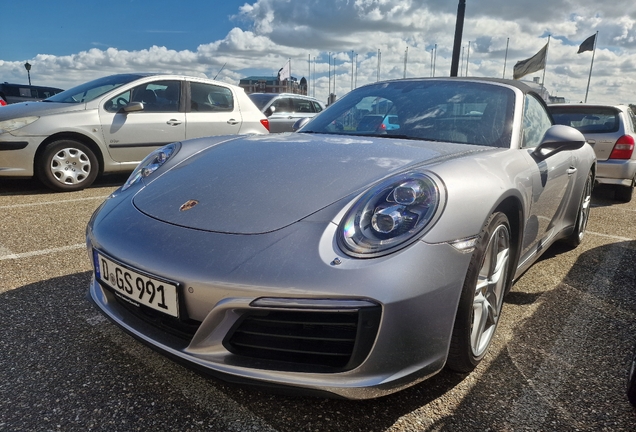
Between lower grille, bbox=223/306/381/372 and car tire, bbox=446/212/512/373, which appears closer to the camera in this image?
lower grille, bbox=223/306/381/372

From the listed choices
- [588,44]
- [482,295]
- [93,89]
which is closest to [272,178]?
[482,295]

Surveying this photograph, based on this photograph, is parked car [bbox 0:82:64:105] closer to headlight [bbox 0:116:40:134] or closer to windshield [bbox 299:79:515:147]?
headlight [bbox 0:116:40:134]

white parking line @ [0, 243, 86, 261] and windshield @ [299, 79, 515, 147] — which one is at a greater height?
windshield @ [299, 79, 515, 147]

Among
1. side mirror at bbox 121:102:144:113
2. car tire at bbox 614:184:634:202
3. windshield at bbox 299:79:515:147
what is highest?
windshield at bbox 299:79:515:147

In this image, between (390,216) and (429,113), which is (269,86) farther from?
(390,216)

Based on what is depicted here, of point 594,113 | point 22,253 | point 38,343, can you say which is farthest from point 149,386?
point 594,113

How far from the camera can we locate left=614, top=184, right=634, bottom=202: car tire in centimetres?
609

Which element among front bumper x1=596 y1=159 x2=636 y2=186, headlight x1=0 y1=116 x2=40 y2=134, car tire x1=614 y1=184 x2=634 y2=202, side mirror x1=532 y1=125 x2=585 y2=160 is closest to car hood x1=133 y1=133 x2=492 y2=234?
side mirror x1=532 y1=125 x2=585 y2=160

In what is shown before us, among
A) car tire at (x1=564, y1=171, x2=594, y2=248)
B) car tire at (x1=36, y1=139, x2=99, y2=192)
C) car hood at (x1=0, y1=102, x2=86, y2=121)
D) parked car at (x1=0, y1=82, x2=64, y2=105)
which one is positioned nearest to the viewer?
car tire at (x1=564, y1=171, x2=594, y2=248)

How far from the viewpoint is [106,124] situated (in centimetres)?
550

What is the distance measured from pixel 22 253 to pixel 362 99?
2418 mm

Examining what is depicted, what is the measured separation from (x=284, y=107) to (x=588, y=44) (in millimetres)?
18254

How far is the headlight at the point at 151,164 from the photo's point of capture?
7.60 ft

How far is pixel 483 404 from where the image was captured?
5.67ft
